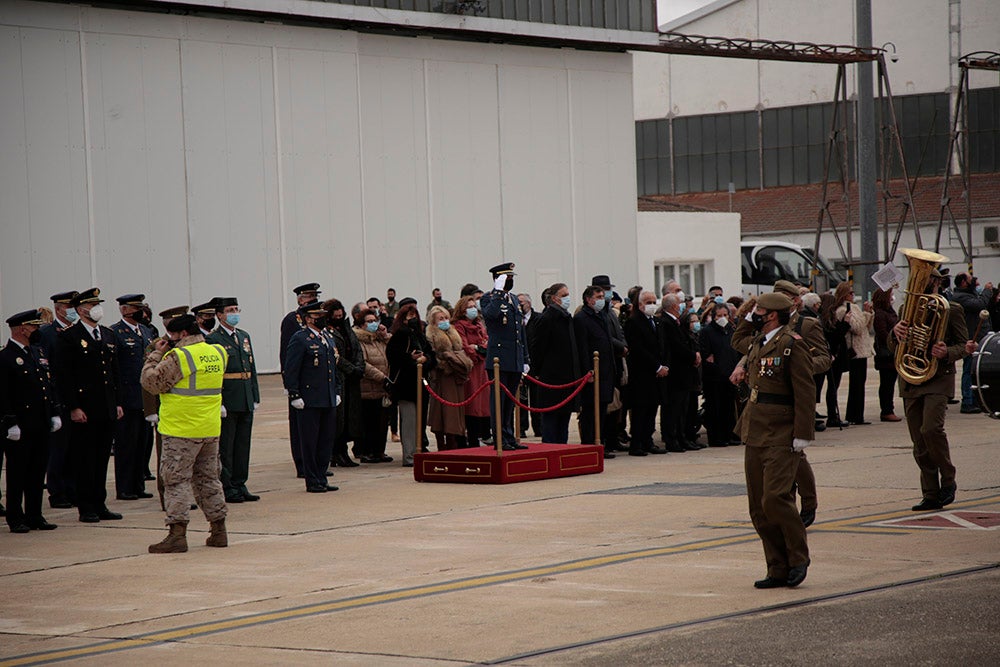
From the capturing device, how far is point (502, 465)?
Answer: 49.6 feet

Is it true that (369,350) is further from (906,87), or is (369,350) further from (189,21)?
(906,87)

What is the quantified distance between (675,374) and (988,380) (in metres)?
7.35

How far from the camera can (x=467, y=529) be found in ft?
39.8

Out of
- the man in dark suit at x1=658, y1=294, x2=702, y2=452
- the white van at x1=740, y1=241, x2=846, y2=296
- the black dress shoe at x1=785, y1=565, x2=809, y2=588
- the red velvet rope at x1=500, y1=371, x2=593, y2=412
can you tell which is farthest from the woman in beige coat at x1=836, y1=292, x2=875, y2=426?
the white van at x1=740, y1=241, x2=846, y2=296

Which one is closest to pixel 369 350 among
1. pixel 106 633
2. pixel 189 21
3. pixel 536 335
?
pixel 536 335

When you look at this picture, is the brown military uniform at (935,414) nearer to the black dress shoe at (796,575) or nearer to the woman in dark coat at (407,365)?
the black dress shoe at (796,575)

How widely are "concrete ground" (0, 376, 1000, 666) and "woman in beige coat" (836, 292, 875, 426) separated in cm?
556

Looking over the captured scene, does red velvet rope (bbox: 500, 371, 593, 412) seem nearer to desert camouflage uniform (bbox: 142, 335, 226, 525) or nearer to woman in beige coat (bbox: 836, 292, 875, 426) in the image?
desert camouflage uniform (bbox: 142, 335, 226, 525)

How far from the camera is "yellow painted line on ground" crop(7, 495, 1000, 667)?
8.02 meters

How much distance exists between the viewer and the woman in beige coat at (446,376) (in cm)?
1716

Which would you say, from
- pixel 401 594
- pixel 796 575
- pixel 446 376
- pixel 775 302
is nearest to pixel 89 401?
pixel 446 376

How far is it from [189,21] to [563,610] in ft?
79.2

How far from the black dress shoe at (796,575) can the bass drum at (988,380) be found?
9.44ft

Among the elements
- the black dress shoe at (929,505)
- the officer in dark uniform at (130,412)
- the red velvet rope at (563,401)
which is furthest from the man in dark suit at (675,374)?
the officer in dark uniform at (130,412)
